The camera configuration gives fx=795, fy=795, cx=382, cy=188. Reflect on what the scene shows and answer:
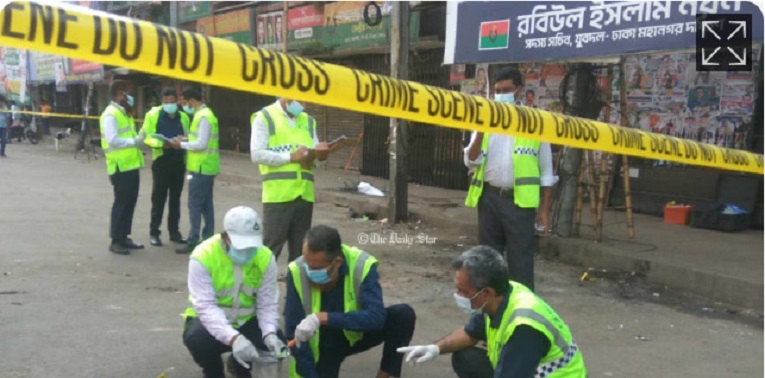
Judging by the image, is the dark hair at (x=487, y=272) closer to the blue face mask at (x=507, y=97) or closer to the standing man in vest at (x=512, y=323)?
the standing man in vest at (x=512, y=323)

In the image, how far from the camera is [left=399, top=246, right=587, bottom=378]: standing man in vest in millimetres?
2982

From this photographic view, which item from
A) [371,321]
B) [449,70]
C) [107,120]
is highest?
[449,70]

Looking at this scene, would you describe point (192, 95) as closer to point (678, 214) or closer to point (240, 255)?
point (240, 255)

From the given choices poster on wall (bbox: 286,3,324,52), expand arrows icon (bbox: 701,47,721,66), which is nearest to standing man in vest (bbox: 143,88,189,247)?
expand arrows icon (bbox: 701,47,721,66)

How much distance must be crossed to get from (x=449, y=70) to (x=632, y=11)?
6.25 metres

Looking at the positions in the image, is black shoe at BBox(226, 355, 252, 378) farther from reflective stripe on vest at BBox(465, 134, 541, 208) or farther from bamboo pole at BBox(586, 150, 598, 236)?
bamboo pole at BBox(586, 150, 598, 236)

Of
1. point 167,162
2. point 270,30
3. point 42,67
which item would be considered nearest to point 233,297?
point 167,162

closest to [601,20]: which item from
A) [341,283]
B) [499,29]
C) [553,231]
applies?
[499,29]

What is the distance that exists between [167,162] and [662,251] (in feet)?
16.8

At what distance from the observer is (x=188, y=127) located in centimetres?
862

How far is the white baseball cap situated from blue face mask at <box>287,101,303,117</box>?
5.68ft

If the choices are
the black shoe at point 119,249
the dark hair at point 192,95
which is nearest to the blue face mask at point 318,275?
the black shoe at point 119,249

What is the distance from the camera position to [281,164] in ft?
18.4

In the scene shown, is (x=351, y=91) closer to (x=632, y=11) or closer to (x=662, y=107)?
(x=632, y=11)
